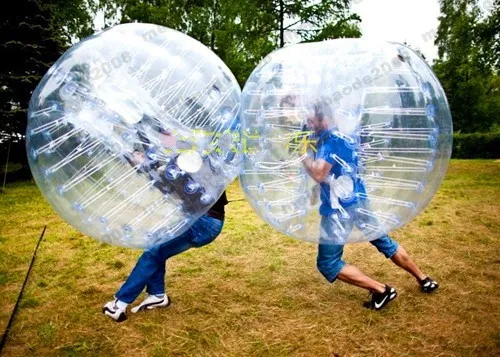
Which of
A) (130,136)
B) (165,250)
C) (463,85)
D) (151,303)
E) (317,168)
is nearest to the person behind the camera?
(130,136)

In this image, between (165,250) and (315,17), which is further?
(315,17)

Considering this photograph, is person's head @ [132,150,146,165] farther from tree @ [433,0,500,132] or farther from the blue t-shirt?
tree @ [433,0,500,132]

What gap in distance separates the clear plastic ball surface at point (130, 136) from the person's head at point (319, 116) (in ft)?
1.48

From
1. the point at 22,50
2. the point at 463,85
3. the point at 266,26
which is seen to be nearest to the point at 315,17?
the point at 266,26

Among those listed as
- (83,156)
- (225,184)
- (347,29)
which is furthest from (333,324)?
(347,29)

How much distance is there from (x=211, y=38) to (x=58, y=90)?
586 inches

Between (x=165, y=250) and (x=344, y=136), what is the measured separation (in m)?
1.50

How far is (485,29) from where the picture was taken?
41.0ft

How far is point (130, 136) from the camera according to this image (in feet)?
6.58

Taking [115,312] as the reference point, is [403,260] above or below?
above

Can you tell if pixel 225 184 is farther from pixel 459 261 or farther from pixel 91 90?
pixel 459 261

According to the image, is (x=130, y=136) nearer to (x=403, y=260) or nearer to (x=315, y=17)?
(x=403, y=260)

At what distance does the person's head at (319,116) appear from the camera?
6.69ft

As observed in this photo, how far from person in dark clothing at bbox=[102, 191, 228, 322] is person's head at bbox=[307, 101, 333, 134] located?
861 mm
